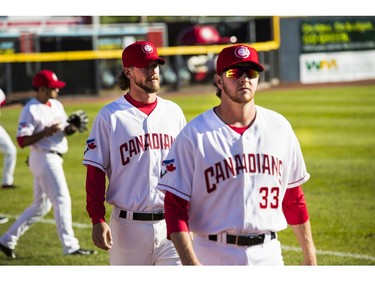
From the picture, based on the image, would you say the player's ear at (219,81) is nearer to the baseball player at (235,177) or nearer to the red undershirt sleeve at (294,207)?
the baseball player at (235,177)

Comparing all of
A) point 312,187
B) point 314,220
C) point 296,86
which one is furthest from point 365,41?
point 314,220

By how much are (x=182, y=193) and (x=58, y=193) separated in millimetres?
3558

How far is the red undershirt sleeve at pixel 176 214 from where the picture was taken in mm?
3584

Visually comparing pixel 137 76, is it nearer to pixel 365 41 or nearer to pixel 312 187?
pixel 312 187

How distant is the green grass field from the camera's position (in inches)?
285

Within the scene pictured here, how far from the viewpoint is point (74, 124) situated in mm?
7141

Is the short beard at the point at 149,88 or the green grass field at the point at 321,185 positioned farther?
the green grass field at the point at 321,185

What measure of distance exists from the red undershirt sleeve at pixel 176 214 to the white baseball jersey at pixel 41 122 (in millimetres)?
3612

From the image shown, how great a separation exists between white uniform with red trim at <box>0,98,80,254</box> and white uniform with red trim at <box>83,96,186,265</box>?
94.3 inches

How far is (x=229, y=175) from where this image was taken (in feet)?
12.1

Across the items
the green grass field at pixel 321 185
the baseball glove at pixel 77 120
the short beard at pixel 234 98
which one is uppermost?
the short beard at pixel 234 98

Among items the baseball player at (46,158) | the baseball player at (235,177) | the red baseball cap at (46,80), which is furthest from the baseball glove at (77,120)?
the baseball player at (235,177)

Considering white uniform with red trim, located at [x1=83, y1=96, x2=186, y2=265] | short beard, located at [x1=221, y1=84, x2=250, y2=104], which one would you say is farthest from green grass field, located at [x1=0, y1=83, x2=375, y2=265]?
short beard, located at [x1=221, y1=84, x2=250, y2=104]

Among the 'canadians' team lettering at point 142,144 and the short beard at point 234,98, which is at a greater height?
the short beard at point 234,98
